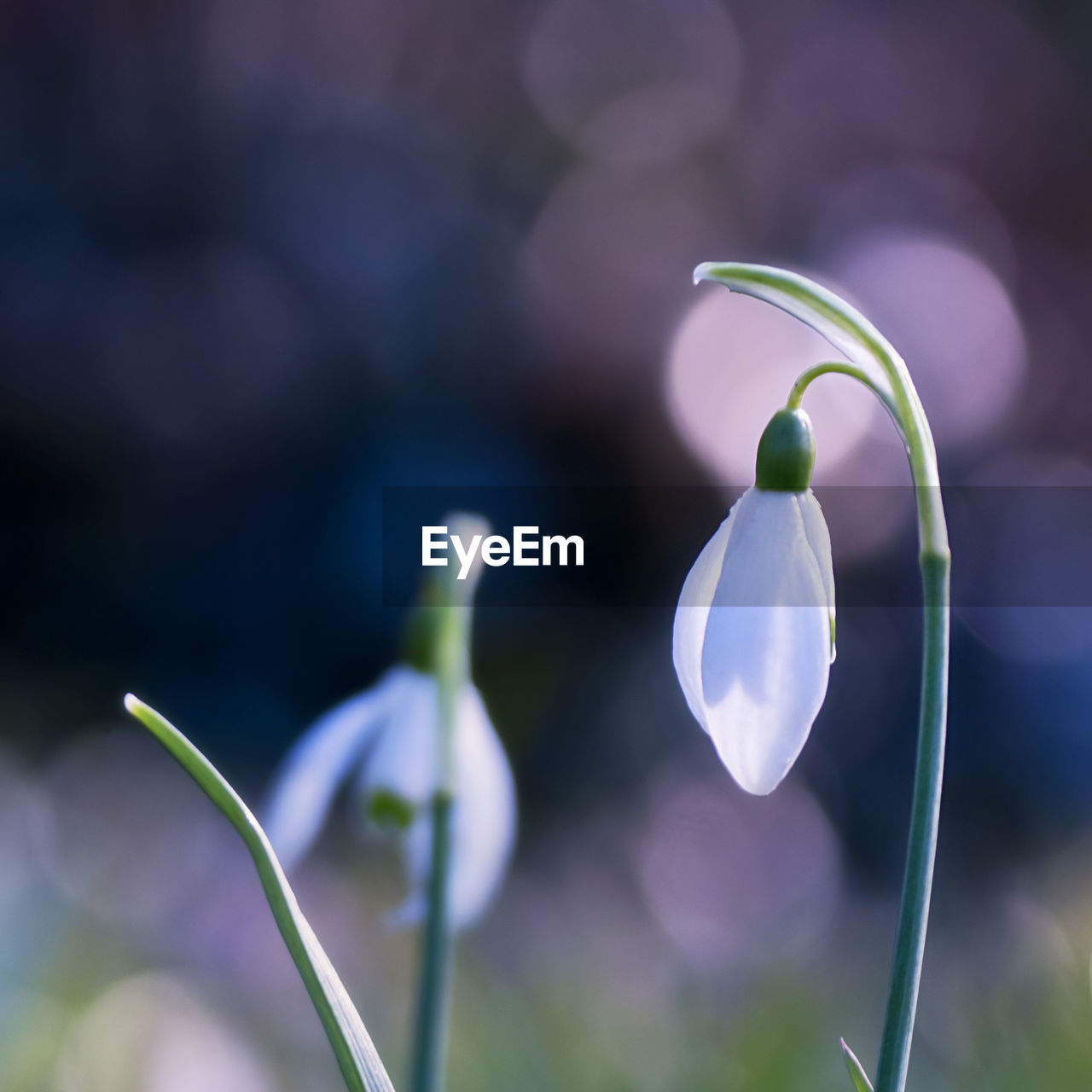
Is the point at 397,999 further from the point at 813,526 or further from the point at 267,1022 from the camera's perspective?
the point at 813,526

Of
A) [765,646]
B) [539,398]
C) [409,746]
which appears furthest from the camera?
[539,398]

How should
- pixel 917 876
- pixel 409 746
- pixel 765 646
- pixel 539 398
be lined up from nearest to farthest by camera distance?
1. pixel 917 876
2. pixel 765 646
3. pixel 409 746
4. pixel 539 398

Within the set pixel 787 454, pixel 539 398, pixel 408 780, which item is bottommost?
pixel 408 780

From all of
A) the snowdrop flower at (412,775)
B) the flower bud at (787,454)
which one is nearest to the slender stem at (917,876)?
the flower bud at (787,454)

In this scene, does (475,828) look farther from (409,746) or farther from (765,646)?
(765,646)

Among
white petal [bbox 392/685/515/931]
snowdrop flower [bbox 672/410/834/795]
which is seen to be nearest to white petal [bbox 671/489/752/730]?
snowdrop flower [bbox 672/410/834/795]

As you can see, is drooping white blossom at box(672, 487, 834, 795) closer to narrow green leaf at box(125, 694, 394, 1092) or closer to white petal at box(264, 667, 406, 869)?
narrow green leaf at box(125, 694, 394, 1092)

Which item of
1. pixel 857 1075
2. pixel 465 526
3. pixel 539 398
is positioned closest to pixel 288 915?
pixel 857 1075
